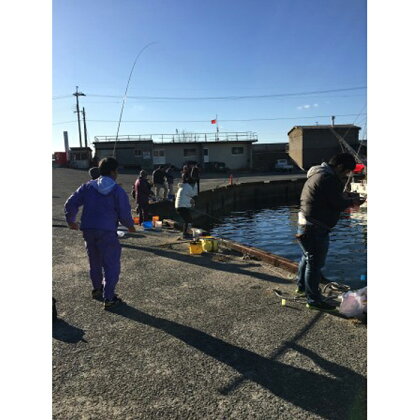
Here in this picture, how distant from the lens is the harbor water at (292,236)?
10.6 m

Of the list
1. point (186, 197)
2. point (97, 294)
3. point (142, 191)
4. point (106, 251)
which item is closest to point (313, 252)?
point (106, 251)

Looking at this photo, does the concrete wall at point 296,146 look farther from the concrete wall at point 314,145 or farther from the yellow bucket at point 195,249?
the yellow bucket at point 195,249

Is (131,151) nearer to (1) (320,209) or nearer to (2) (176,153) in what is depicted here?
(2) (176,153)

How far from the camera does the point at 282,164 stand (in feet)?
156

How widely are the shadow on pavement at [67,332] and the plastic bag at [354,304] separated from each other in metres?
2.86

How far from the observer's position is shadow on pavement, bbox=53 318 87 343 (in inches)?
146

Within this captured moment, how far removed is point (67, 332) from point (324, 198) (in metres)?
3.24

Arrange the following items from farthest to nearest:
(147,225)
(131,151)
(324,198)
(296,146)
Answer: (296,146), (131,151), (147,225), (324,198)

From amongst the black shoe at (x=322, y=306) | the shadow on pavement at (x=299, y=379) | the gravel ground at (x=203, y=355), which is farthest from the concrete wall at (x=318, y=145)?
the shadow on pavement at (x=299, y=379)

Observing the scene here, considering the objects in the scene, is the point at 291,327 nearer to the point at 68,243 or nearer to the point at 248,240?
the point at 68,243

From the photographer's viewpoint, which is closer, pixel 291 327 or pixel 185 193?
pixel 291 327

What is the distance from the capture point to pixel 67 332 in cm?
386
